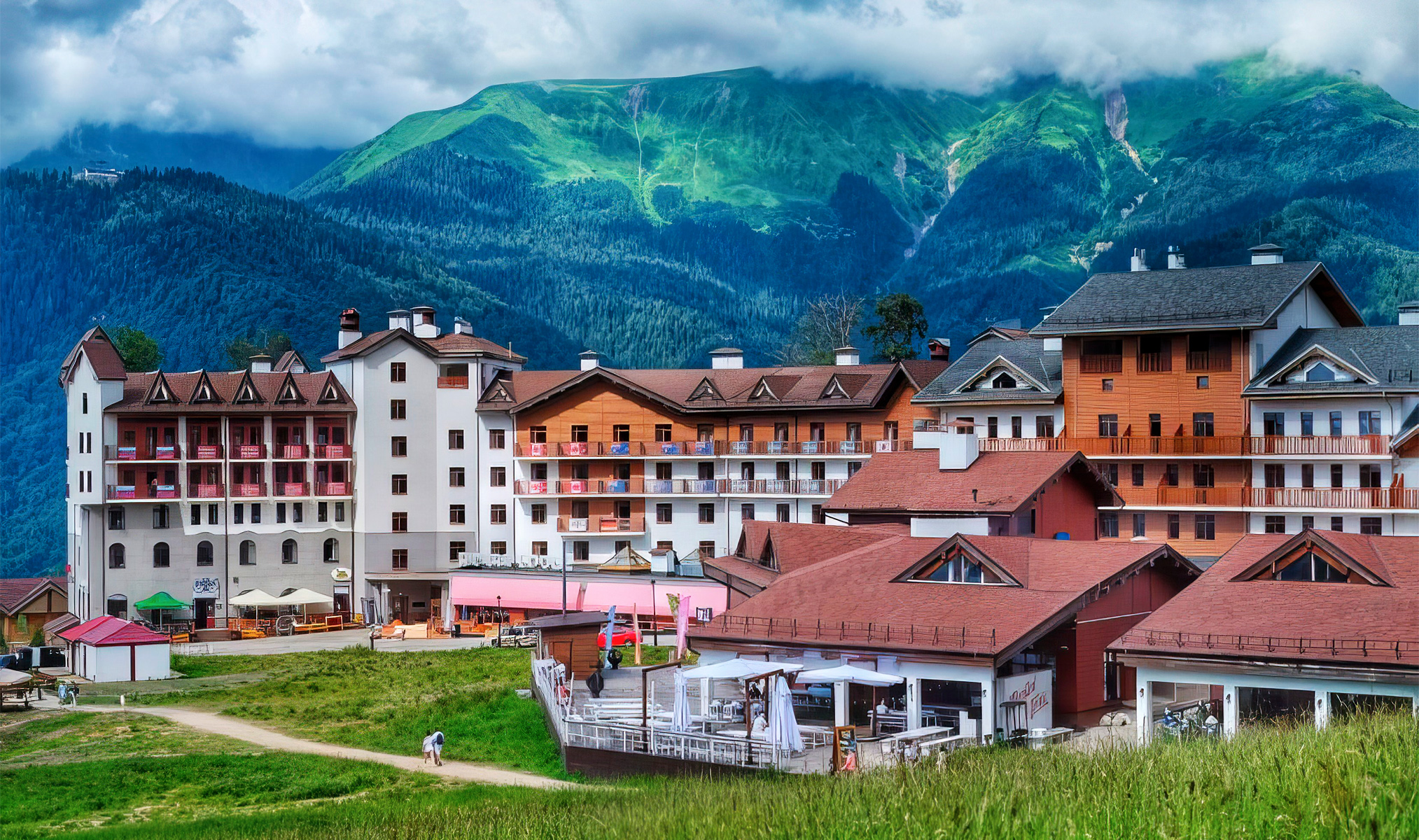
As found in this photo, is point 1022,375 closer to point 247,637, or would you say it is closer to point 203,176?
point 247,637

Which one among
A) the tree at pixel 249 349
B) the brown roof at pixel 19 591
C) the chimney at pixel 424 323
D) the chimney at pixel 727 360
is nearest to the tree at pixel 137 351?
the tree at pixel 249 349

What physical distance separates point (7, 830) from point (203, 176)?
16477 cm

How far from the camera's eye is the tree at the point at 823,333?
108m

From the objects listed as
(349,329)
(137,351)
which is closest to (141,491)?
(349,329)

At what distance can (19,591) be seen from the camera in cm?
7656

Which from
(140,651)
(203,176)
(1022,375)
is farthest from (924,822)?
(203,176)

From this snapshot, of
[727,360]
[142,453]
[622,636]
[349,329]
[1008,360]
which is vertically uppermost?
[349,329]

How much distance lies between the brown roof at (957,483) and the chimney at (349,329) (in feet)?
116

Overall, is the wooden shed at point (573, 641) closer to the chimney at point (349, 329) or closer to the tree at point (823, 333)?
the chimney at point (349, 329)

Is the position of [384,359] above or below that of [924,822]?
above

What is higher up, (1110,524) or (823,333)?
(823,333)

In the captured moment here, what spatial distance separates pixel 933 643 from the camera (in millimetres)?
35031

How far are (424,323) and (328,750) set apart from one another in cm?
4172

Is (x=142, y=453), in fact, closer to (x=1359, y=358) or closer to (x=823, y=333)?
(x=1359, y=358)
